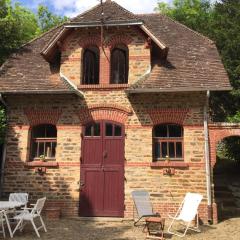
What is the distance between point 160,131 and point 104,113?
209cm

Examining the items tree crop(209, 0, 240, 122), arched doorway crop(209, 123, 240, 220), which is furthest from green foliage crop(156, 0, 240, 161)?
arched doorway crop(209, 123, 240, 220)

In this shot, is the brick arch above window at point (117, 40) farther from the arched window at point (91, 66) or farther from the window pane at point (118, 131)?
the window pane at point (118, 131)

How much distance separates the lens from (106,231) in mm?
9844

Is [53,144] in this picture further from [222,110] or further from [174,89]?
[222,110]

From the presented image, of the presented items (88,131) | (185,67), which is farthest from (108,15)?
Answer: (88,131)

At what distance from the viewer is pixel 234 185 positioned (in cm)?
1745

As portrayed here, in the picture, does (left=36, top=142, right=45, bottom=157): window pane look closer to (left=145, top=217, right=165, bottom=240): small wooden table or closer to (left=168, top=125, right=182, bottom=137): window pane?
(left=168, top=125, right=182, bottom=137): window pane

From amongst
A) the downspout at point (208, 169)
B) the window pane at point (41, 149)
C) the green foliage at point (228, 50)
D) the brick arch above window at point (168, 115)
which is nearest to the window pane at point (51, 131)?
the window pane at point (41, 149)

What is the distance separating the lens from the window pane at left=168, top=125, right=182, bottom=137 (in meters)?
12.1

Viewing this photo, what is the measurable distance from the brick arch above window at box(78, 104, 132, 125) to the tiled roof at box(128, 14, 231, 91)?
1.04 metres

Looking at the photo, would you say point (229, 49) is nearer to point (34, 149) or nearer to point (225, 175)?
point (225, 175)

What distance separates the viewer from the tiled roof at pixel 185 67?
11.6m

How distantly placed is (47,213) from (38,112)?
142 inches

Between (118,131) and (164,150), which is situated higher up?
(118,131)
